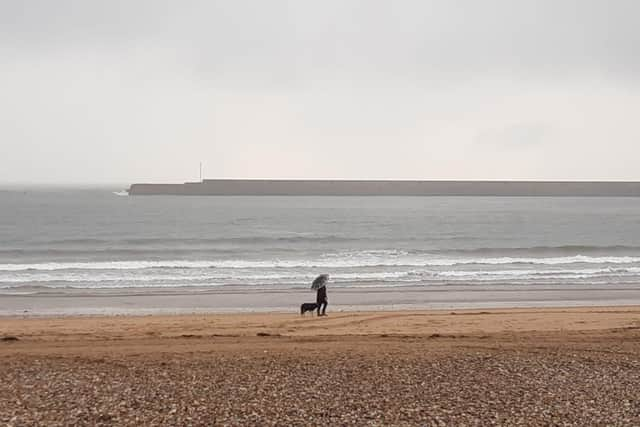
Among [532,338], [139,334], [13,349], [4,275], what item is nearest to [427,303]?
[532,338]

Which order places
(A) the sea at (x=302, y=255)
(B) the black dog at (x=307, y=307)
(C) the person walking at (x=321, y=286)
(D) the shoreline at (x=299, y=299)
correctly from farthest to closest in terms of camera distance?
(A) the sea at (x=302, y=255) < (D) the shoreline at (x=299, y=299) < (B) the black dog at (x=307, y=307) < (C) the person walking at (x=321, y=286)

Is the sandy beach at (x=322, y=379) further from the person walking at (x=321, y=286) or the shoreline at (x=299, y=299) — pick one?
the shoreline at (x=299, y=299)

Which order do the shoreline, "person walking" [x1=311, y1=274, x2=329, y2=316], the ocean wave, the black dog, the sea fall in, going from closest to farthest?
"person walking" [x1=311, y1=274, x2=329, y2=316], the black dog, the shoreline, the sea, the ocean wave

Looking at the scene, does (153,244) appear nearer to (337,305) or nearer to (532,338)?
(337,305)

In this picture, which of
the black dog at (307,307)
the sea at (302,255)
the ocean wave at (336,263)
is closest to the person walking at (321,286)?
the black dog at (307,307)

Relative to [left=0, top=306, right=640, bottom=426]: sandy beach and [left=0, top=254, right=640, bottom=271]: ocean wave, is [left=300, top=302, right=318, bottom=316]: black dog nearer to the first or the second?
[left=0, top=306, right=640, bottom=426]: sandy beach

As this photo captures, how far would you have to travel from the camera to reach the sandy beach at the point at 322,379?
660 cm

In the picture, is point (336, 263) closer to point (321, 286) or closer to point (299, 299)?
point (299, 299)

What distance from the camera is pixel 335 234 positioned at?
49.6 metres

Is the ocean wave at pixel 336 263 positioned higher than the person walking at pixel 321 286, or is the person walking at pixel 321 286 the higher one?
the person walking at pixel 321 286

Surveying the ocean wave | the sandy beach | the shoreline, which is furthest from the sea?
the sandy beach

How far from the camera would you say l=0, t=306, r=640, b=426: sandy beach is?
6598mm

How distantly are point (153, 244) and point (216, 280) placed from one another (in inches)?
675

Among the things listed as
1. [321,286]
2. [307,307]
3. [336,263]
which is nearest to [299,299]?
[307,307]
